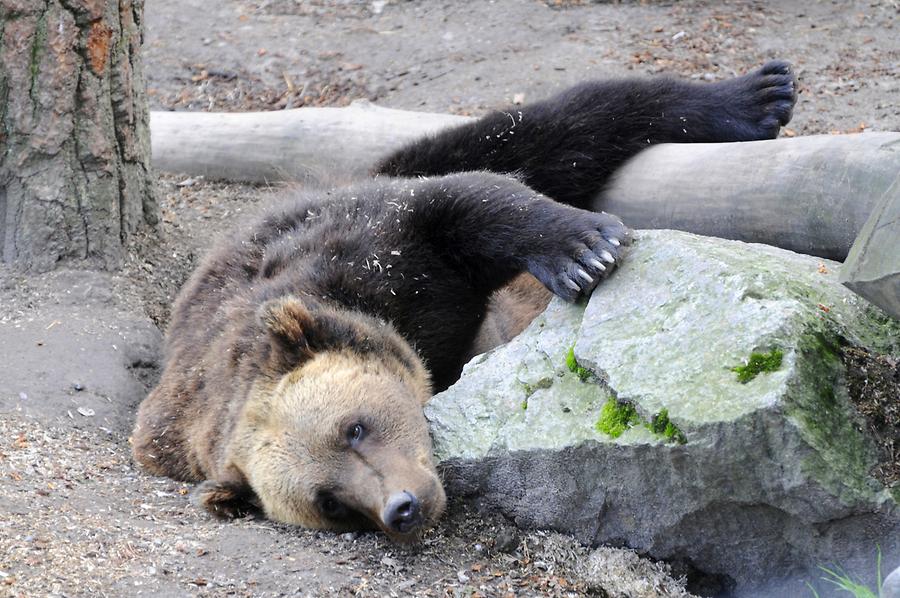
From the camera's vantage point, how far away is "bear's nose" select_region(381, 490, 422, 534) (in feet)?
12.6

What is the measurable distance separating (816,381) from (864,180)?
5.17 feet

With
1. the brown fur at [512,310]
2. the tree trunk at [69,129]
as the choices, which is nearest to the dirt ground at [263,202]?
the tree trunk at [69,129]

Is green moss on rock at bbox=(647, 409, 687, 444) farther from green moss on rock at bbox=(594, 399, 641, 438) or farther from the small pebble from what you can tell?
the small pebble

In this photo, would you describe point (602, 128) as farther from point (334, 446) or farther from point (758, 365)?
point (334, 446)

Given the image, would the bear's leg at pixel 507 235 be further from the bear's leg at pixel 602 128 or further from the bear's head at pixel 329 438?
the bear's leg at pixel 602 128

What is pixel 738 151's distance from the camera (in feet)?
17.9

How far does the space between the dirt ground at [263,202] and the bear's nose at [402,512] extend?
18cm

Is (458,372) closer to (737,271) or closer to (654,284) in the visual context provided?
(654,284)

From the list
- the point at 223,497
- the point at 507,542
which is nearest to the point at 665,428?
the point at 507,542

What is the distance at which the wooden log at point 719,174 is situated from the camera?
4.84m

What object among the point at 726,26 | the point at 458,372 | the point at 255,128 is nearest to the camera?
the point at 458,372

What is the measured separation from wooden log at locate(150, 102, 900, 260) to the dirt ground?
0.55m

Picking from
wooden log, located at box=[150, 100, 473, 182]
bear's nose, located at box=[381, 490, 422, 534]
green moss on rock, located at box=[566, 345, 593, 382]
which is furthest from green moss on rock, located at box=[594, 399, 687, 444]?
wooden log, located at box=[150, 100, 473, 182]

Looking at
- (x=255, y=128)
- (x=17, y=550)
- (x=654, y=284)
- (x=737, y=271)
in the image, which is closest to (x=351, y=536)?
(x=17, y=550)
